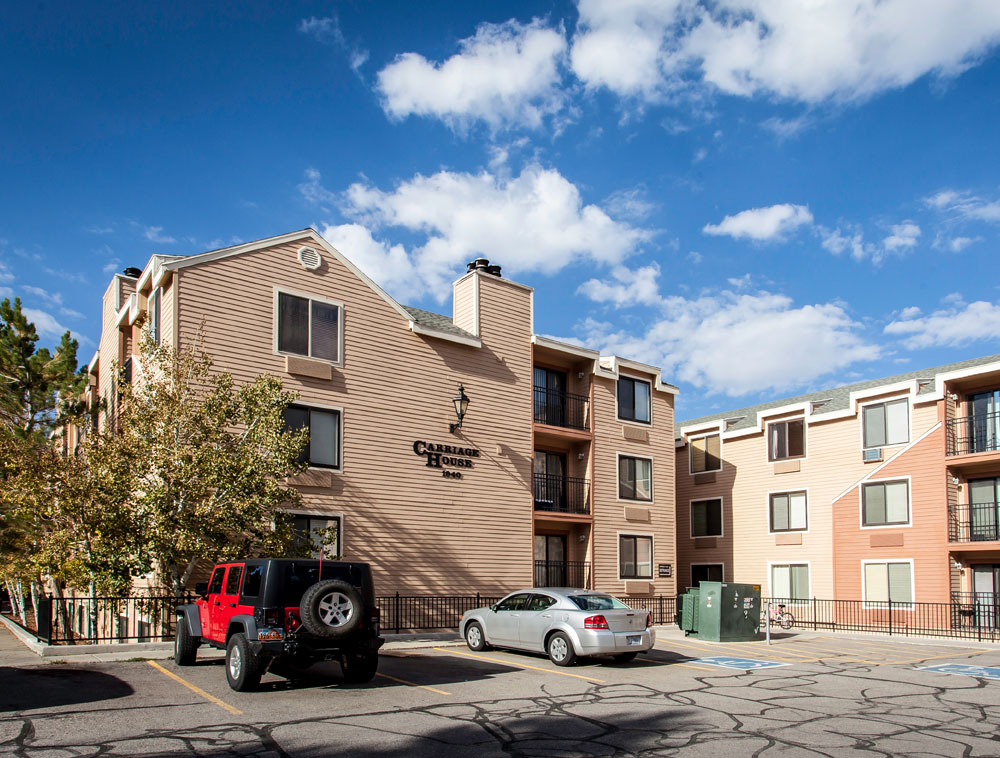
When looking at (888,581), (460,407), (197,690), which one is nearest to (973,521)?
(888,581)

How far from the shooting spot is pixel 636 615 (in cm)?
1562

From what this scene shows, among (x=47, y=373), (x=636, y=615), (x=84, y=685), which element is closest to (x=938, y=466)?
(x=636, y=615)

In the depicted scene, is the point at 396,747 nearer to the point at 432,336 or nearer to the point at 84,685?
the point at 84,685

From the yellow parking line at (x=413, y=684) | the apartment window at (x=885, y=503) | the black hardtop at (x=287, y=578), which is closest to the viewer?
the black hardtop at (x=287, y=578)

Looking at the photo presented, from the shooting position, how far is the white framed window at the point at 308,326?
20484 millimetres

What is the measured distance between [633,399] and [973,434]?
10.8 meters

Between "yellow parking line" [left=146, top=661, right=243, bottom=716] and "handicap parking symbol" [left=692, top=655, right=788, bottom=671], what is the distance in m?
9.37

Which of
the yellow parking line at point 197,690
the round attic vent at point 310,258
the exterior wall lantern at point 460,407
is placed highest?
the round attic vent at point 310,258

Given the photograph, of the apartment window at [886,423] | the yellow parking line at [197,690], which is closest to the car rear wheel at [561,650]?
→ the yellow parking line at [197,690]

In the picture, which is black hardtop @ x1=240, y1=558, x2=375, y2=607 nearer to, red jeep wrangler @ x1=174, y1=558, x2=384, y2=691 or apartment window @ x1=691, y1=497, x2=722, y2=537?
red jeep wrangler @ x1=174, y1=558, x2=384, y2=691

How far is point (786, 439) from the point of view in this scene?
32.9 meters

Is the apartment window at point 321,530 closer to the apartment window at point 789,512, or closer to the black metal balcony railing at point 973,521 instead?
the apartment window at point 789,512

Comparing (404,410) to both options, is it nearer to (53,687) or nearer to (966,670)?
(53,687)

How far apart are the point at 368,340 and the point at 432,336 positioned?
1969 mm
